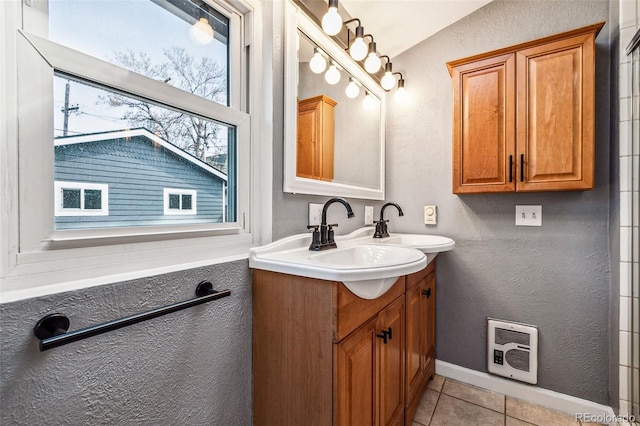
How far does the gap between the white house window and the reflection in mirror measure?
1.63 ft

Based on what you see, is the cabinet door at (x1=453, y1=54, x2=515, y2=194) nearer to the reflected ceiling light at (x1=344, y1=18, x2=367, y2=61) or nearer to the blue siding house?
the reflected ceiling light at (x1=344, y1=18, x2=367, y2=61)

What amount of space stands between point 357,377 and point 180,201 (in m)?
0.84

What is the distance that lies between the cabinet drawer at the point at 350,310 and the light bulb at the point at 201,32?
101 centimetres

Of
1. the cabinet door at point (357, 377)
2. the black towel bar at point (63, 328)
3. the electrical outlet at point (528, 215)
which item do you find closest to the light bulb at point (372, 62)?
the electrical outlet at point (528, 215)

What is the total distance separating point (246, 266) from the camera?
1.07 m

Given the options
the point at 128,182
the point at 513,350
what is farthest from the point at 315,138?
the point at 513,350

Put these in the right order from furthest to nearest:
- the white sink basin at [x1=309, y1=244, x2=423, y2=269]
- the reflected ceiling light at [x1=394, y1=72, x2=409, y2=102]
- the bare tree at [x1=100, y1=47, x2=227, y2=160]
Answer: the reflected ceiling light at [x1=394, y1=72, x2=409, y2=102] → the white sink basin at [x1=309, y1=244, x2=423, y2=269] → the bare tree at [x1=100, y1=47, x2=227, y2=160]

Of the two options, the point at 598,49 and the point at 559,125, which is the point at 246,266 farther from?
the point at 598,49

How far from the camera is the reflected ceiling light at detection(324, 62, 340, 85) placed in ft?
5.05

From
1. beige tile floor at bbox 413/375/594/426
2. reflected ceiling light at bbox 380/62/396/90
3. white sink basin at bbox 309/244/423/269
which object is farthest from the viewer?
reflected ceiling light at bbox 380/62/396/90

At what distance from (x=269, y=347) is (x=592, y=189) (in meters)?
1.80

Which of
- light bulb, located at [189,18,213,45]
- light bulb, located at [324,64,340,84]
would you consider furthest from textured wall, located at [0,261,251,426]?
light bulb, located at [324,64,340,84]

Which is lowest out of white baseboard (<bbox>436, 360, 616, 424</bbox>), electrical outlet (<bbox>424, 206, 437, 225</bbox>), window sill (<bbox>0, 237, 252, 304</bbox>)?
white baseboard (<bbox>436, 360, 616, 424</bbox>)

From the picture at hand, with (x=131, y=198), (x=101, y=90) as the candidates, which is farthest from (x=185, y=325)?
(x=101, y=90)
